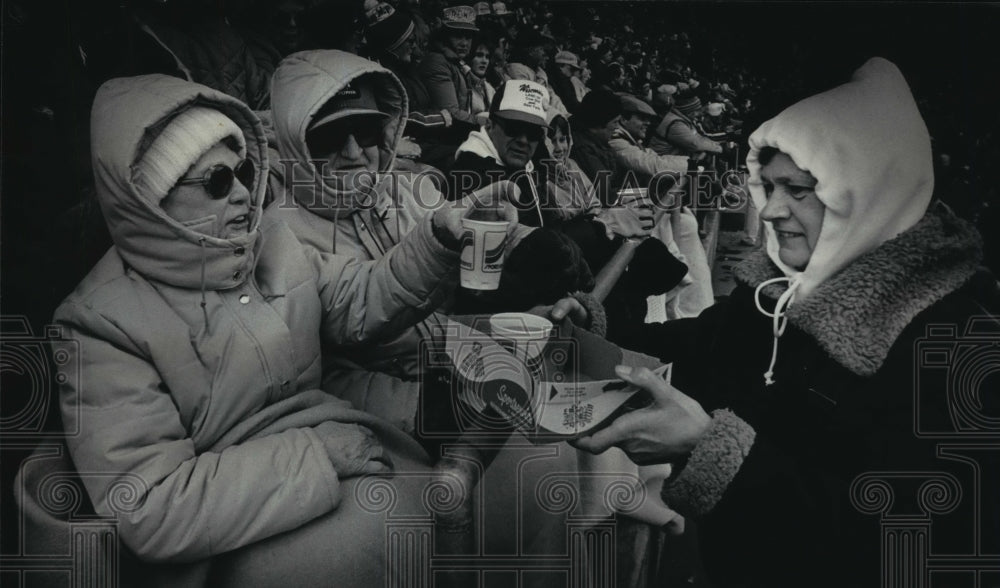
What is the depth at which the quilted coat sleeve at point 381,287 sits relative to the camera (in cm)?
340

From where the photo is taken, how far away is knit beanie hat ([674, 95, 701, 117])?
4.07 metres

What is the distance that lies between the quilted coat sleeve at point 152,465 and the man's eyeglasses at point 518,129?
1583 mm

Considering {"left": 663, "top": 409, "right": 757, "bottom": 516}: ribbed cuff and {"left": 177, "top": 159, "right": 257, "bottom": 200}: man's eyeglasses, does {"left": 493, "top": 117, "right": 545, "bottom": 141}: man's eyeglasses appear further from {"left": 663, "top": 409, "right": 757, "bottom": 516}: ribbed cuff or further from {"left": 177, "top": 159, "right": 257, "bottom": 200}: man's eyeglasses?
{"left": 663, "top": 409, "right": 757, "bottom": 516}: ribbed cuff

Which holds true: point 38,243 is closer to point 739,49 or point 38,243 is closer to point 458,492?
point 458,492

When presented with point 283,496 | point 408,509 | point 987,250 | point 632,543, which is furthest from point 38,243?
point 987,250

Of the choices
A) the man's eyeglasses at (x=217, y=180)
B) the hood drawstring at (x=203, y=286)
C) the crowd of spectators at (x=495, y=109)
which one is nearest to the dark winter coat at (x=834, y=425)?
the crowd of spectators at (x=495, y=109)

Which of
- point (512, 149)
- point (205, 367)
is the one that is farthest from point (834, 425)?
point (205, 367)

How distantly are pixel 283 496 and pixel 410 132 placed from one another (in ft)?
4.80

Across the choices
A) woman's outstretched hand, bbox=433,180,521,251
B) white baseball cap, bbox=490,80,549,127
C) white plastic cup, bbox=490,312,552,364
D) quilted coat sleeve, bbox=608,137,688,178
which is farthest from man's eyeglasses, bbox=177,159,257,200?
quilted coat sleeve, bbox=608,137,688,178

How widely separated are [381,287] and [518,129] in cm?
93

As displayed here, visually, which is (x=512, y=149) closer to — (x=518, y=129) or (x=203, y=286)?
(x=518, y=129)

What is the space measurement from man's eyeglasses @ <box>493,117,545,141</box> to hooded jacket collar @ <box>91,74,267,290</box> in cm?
113

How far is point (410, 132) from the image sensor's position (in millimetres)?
3688

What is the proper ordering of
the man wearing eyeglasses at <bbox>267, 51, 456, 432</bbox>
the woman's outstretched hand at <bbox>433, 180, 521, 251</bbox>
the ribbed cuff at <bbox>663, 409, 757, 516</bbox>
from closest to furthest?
the ribbed cuff at <bbox>663, 409, 757, 516</bbox> < the woman's outstretched hand at <bbox>433, 180, 521, 251</bbox> < the man wearing eyeglasses at <bbox>267, 51, 456, 432</bbox>
